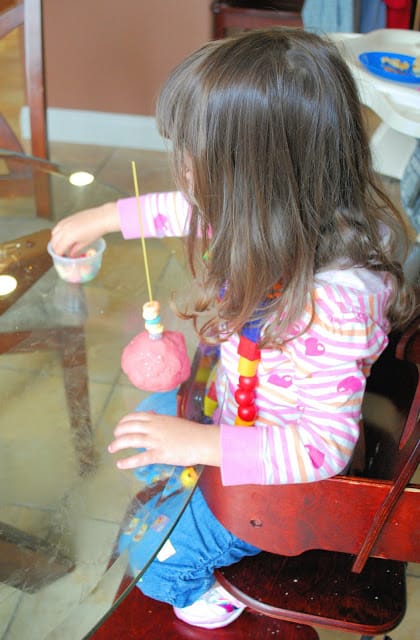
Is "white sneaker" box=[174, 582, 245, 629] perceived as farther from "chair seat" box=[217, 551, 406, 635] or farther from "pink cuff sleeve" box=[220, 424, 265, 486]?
"pink cuff sleeve" box=[220, 424, 265, 486]

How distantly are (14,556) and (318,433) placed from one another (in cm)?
45

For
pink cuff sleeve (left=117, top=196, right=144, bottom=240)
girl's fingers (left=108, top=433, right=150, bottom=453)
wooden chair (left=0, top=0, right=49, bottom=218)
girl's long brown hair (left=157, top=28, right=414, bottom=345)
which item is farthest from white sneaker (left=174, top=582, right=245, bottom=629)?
wooden chair (left=0, top=0, right=49, bottom=218)

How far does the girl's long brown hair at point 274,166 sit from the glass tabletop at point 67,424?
282 millimetres

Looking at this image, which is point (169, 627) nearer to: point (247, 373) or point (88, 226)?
point (247, 373)

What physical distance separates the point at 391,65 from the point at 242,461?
5.20 ft

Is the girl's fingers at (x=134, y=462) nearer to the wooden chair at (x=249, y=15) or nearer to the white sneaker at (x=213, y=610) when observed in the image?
the white sneaker at (x=213, y=610)

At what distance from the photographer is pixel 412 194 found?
6.40 feet

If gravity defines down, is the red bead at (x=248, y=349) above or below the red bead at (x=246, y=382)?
above

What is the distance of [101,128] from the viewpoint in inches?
110

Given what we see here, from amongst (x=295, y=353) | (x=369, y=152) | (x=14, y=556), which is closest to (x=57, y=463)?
(x=14, y=556)

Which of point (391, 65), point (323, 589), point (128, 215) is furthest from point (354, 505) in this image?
point (391, 65)

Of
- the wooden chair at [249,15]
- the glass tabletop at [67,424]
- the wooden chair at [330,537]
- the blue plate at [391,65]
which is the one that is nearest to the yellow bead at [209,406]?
the wooden chair at [330,537]

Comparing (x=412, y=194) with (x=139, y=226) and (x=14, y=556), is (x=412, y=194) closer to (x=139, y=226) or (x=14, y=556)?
(x=139, y=226)

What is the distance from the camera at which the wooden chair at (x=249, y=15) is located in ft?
8.14
